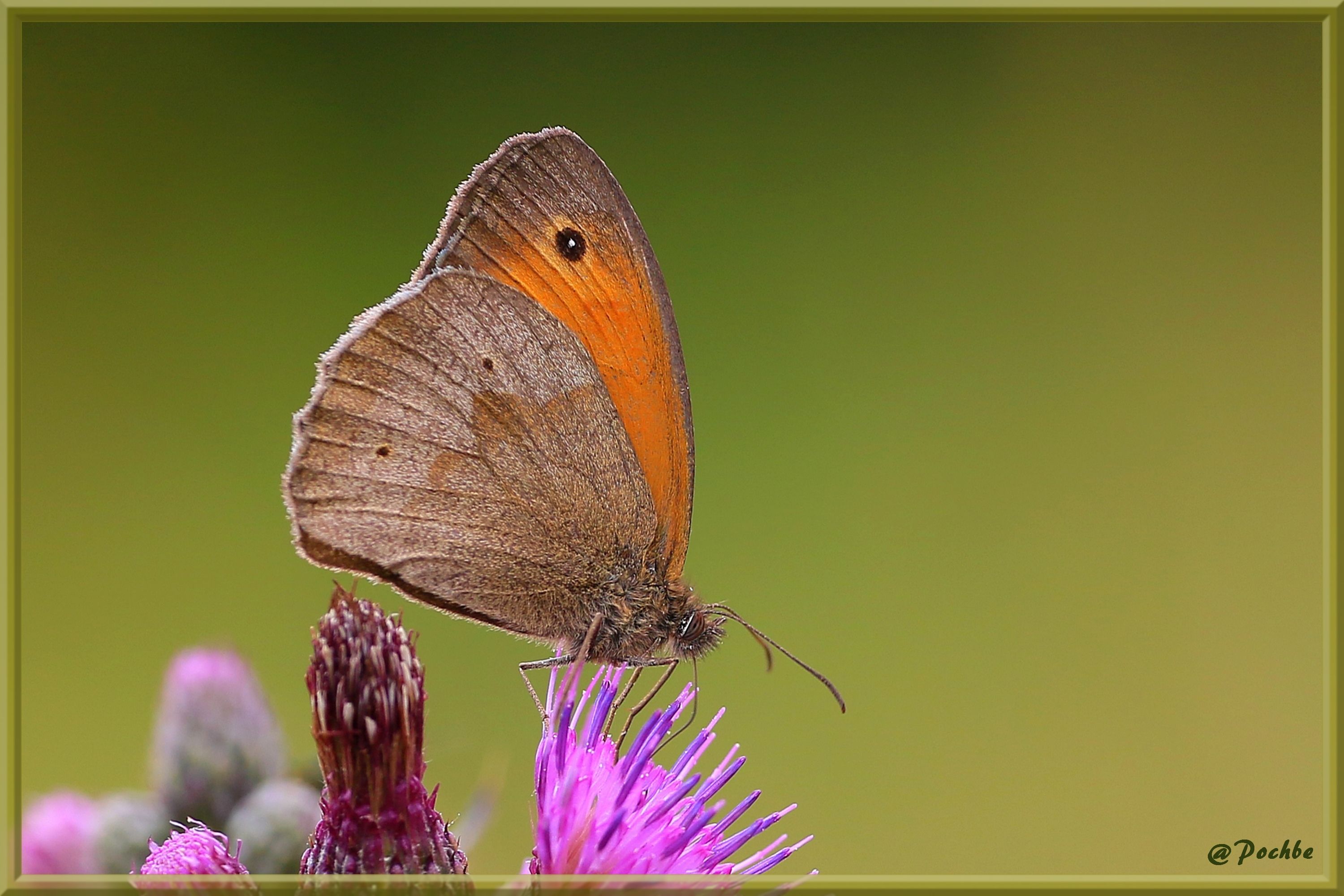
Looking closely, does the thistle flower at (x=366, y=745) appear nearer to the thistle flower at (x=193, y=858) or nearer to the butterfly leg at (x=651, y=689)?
the thistle flower at (x=193, y=858)

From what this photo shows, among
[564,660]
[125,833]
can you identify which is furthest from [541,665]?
[125,833]

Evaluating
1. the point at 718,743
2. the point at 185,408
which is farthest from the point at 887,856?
the point at 185,408

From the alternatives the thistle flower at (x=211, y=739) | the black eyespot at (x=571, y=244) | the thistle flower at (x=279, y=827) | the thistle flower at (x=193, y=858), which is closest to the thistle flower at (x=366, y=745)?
the thistle flower at (x=193, y=858)

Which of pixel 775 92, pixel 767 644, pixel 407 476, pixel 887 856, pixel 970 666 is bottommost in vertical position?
pixel 887 856

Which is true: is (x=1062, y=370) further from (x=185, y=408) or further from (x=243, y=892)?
(x=243, y=892)

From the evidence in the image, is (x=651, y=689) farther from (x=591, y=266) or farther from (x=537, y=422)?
(x=591, y=266)

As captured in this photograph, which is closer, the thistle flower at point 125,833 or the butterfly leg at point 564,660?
the butterfly leg at point 564,660
